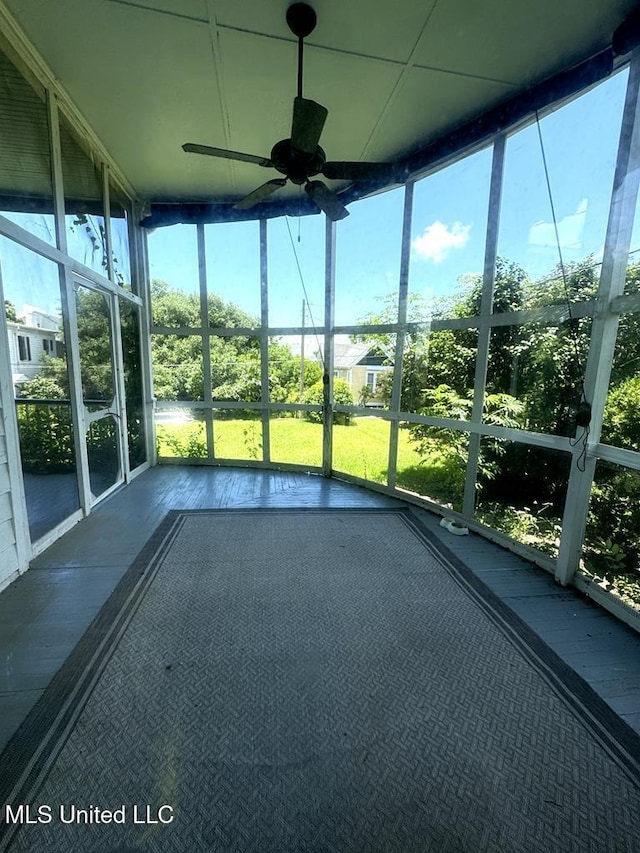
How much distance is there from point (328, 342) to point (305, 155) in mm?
2384

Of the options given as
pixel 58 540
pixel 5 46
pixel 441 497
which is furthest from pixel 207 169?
pixel 441 497

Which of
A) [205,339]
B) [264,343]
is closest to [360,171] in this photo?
[264,343]

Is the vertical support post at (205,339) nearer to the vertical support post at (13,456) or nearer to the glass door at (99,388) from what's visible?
the glass door at (99,388)

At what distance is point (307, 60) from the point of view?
2.33 m

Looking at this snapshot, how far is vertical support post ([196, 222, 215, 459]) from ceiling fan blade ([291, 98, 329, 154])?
9.77 feet

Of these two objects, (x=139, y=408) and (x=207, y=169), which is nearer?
(x=207, y=169)

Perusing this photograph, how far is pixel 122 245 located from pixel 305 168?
3.03 meters

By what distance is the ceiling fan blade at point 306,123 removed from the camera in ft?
5.58

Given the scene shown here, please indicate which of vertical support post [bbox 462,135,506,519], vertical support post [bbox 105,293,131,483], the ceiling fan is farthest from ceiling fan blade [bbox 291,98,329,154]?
vertical support post [bbox 105,293,131,483]

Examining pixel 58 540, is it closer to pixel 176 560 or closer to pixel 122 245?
pixel 176 560

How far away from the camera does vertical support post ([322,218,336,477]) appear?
13.9 feet

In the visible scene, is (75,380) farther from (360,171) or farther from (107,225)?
(360,171)

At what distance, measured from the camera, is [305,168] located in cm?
216

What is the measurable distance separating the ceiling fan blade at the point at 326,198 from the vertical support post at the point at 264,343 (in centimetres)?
221
